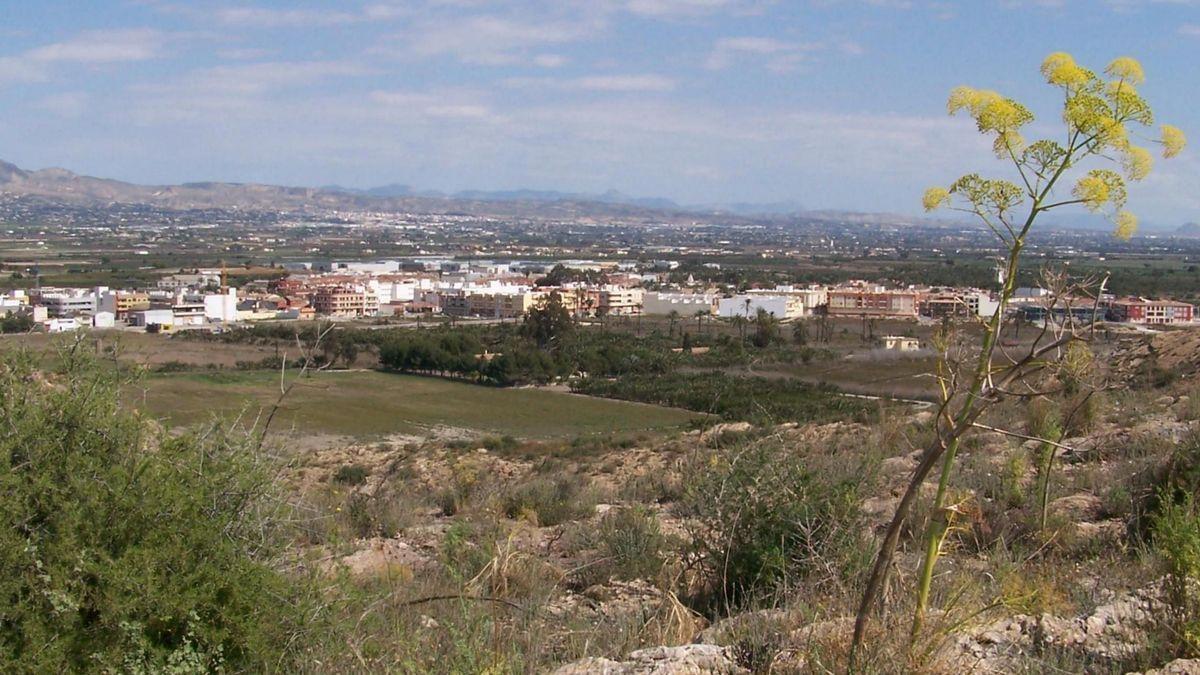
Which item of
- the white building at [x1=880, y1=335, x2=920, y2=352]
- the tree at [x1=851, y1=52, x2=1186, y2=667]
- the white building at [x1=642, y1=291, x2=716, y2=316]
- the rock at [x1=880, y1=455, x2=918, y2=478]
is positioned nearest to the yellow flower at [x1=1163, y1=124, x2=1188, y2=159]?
the tree at [x1=851, y1=52, x2=1186, y2=667]

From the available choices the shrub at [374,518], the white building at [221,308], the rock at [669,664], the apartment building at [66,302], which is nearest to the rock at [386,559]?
the shrub at [374,518]

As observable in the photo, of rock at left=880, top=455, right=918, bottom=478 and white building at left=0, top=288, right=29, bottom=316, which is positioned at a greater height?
rock at left=880, top=455, right=918, bottom=478

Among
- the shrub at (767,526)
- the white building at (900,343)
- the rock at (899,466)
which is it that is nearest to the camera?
the shrub at (767,526)

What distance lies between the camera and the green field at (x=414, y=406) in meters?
24.3

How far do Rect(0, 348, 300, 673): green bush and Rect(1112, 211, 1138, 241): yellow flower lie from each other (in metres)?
2.42

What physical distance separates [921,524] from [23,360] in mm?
3555

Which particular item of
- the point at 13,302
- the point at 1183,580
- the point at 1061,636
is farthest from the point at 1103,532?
the point at 13,302

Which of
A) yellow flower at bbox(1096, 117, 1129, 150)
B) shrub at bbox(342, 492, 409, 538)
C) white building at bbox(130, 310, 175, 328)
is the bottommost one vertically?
white building at bbox(130, 310, 175, 328)

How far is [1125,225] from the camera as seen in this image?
2180mm

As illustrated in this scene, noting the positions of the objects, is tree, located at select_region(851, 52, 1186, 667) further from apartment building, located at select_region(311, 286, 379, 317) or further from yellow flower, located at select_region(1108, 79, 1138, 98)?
apartment building, located at select_region(311, 286, 379, 317)

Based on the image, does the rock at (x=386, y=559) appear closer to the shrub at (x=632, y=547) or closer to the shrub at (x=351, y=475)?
the shrub at (x=632, y=547)

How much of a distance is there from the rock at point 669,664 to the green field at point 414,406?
1784 cm

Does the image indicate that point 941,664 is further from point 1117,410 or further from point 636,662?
point 1117,410

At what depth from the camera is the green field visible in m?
24.3
